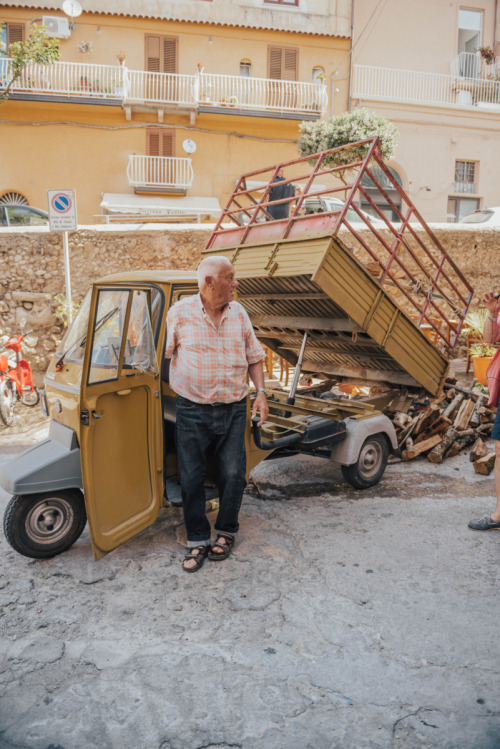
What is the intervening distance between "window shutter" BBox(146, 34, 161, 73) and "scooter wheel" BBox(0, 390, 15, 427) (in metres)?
15.7

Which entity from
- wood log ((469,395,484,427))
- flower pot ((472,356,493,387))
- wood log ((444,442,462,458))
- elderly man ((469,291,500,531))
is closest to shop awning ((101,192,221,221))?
flower pot ((472,356,493,387))

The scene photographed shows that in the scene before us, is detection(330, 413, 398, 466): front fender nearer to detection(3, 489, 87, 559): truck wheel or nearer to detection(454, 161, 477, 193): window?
detection(3, 489, 87, 559): truck wheel

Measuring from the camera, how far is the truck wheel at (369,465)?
5.16 meters

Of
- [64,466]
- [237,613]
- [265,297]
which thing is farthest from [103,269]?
[237,613]

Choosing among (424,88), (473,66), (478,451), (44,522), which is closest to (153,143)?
(424,88)

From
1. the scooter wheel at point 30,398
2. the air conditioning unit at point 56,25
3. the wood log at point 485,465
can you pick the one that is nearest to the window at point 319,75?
the air conditioning unit at point 56,25

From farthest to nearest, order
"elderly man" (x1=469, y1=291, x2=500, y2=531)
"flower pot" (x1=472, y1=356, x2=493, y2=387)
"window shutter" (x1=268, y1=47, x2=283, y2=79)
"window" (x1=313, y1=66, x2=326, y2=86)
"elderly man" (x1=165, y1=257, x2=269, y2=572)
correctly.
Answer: "window shutter" (x1=268, y1=47, x2=283, y2=79) → "window" (x1=313, y1=66, x2=326, y2=86) → "flower pot" (x1=472, y1=356, x2=493, y2=387) → "elderly man" (x1=469, y1=291, x2=500, y2=531) → "elderly man" (x1=165, y1=257, x2=269, y2=572)

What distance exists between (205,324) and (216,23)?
20.0 m

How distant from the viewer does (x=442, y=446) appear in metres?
6.04

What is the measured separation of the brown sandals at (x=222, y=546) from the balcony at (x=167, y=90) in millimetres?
18156

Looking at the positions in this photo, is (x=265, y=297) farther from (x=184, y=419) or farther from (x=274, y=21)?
(x=274, y=21)

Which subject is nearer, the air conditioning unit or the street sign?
the street sign

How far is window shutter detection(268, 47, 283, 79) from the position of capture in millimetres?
20203

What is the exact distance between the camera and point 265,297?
17.8 ft
